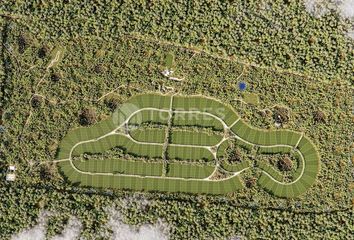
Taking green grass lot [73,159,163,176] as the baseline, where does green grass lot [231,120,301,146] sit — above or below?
above

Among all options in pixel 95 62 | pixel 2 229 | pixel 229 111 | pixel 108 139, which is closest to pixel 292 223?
pixel 229 111

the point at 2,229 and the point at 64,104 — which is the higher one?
the point at 64,104

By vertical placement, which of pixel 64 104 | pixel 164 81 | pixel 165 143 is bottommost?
pixel 165 143

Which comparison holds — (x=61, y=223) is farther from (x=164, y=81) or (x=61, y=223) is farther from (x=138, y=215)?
(x=164, y=81)

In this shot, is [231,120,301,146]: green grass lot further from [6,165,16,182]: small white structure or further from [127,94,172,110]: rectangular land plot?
[6,165,16,182]: small white structure

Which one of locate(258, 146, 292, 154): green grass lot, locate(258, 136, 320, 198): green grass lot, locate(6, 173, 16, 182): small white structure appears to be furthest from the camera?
locate(258, 146, 292, 154): green grass lot

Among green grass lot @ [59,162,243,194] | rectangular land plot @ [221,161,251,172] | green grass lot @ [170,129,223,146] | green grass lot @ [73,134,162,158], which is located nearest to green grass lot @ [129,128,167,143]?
green grass lot @ [73,134,162,158]
